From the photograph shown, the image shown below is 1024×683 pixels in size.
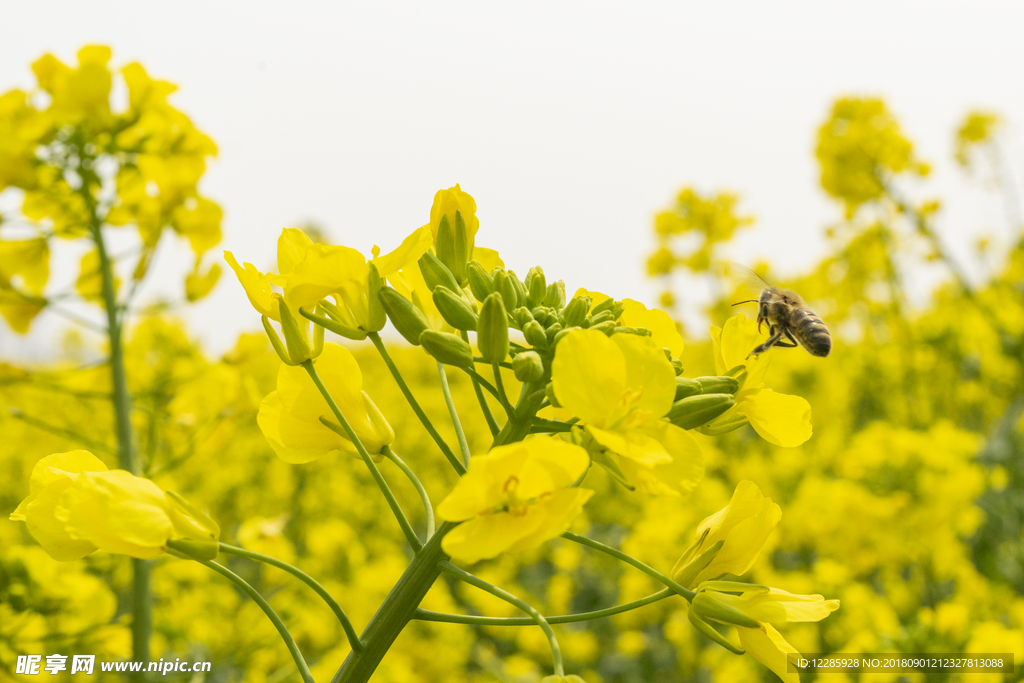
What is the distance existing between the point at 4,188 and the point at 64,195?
159 mm

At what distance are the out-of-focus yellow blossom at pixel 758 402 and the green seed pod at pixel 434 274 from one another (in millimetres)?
411

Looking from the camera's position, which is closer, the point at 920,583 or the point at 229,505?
the point at 920,583

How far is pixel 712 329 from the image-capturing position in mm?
1034

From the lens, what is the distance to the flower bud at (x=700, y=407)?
848 millimetres

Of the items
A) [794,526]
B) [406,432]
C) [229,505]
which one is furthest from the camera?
[406,432]

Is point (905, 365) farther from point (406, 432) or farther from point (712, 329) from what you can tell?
point (712, 329)

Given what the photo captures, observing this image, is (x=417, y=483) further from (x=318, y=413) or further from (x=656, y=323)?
(x=656, y=323)

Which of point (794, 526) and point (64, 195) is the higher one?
point (64, 195)

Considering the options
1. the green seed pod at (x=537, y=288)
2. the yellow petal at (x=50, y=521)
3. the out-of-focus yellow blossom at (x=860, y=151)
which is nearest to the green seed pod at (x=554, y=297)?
the green seed pod at (x=537, y=288)

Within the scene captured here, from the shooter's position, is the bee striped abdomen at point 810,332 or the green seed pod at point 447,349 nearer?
the green seed pod at point 447,349

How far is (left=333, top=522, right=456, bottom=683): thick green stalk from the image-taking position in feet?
2.80

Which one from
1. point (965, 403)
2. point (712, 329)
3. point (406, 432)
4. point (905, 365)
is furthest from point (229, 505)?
point (965, 403)

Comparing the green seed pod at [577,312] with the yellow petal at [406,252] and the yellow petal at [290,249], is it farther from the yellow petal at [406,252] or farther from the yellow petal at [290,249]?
the yellow petal at [290,249]

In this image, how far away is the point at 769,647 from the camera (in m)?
0.88
